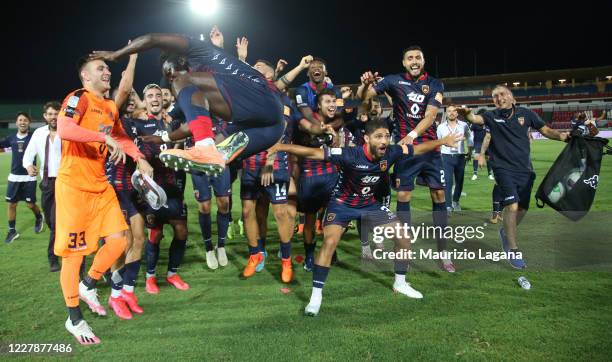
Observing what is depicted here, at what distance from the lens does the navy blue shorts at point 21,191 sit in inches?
351

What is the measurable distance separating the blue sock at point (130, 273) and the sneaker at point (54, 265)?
1.88 metres

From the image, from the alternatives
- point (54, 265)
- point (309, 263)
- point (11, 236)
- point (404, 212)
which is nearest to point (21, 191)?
point (11, 236)

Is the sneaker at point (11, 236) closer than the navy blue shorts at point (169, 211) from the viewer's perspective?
No

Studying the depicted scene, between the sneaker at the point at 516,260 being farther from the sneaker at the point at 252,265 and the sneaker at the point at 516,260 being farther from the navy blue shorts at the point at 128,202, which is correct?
the navy blue shorts at the point at 128,202

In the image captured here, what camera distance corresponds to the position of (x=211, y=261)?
20.2 feet

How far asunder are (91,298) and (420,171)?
13.4 feet

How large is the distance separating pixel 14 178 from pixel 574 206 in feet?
32.4

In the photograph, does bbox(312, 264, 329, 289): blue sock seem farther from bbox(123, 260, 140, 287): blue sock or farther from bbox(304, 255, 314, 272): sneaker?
bbox(123, 260, 140, 287): blue sock

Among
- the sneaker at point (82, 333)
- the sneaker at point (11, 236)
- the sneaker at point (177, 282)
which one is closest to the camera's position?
the sneaker at point (82, 333)

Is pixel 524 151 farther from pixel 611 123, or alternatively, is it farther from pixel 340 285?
pixel 611 123

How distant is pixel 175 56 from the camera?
3773mm

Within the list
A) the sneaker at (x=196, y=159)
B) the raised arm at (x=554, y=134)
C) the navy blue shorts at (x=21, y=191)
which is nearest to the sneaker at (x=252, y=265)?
the sneaker at (x=196, y=159)

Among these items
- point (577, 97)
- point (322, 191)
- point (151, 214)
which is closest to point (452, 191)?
point (322, 191)

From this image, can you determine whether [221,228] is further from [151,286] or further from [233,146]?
[233,146]
